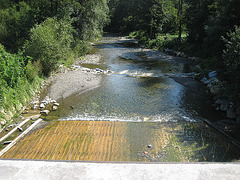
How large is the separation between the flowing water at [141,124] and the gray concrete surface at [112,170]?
4.27ft

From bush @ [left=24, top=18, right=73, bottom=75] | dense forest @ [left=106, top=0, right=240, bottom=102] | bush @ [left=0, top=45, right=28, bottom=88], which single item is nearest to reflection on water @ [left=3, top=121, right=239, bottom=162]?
dense forest @ [left=106, top=0, right=240, bottom=102]

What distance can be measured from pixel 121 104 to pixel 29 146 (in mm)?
4844

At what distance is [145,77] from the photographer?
14562 mm

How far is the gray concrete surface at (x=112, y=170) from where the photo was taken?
4219 mm

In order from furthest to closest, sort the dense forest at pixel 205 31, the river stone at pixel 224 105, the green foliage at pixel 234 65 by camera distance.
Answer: the river stone at pixel 224 105
the dense forest at pixel 205 31
the green foliage at pixel 234 65

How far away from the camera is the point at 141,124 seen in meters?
8.03

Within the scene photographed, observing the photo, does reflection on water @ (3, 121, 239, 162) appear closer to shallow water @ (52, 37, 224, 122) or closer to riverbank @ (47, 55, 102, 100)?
shallow water @ (52, 37, 224, 122)

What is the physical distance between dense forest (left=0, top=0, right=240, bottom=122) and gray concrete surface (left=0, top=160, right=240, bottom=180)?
4.40 m

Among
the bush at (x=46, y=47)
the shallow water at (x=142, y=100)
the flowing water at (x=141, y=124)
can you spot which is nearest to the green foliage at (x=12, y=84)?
the flowing water at (x=141, y=124)

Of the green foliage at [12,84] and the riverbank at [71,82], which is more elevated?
the green foliage at [12,84]

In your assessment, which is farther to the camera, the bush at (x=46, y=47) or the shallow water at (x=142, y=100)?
the bush at (x=46, y=47)

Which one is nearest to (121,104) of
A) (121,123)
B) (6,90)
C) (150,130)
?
(121,123)

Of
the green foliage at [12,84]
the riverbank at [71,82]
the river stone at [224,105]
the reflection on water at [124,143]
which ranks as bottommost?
the reflection on water at [124,143]

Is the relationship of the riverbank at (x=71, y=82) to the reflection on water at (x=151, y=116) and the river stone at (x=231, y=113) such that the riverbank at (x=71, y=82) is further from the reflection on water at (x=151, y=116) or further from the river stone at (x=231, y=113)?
the river stone at (x=231, y=113)
